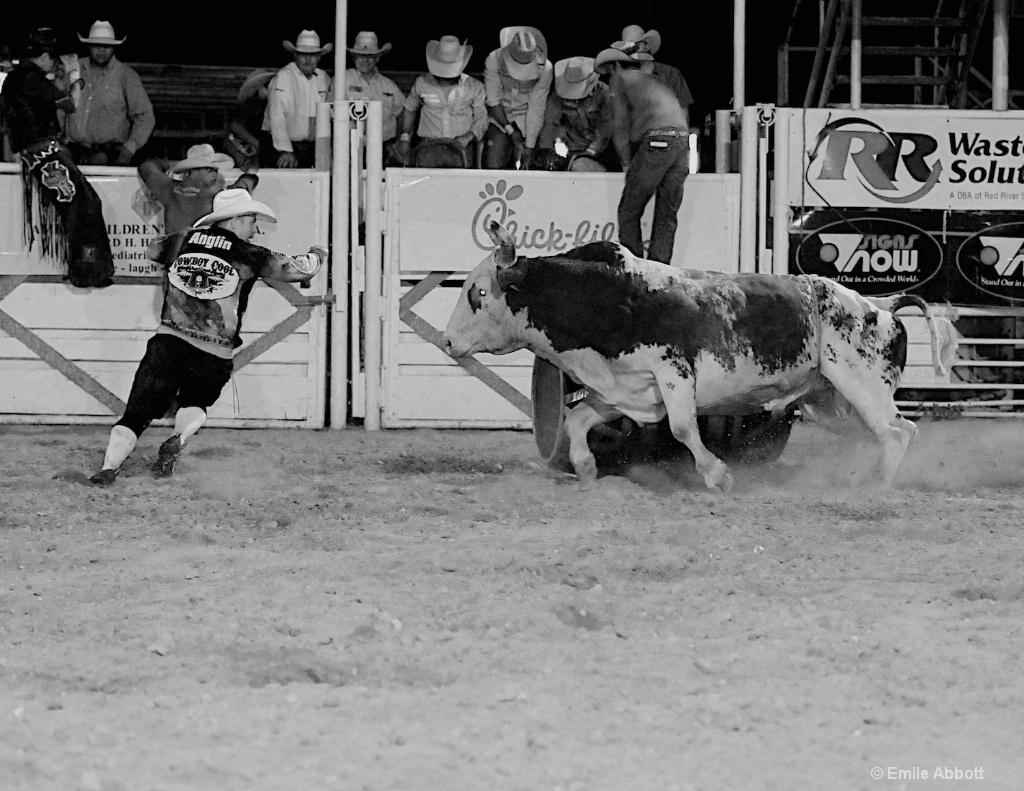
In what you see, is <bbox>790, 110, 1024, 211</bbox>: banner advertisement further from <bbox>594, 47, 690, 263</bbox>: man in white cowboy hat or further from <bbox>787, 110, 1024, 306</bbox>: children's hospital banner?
<bbox>594, 47, 690, 263</bbox>: man in white cowboy hat

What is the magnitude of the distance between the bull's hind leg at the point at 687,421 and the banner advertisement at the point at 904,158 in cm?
328

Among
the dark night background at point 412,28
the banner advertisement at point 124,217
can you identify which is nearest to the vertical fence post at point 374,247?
the banner advertisement at point 124,217

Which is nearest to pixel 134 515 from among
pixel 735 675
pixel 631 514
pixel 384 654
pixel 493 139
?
pixel 631 514

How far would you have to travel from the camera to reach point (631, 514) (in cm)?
605

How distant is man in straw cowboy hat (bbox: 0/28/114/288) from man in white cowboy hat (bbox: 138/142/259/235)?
395 mm

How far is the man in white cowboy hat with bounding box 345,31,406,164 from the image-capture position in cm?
993

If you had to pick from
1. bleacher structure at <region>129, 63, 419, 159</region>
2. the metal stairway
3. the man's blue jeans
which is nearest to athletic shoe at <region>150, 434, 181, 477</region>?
the man's blue jeans

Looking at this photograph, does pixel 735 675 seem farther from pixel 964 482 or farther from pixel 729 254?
pixel 729 254

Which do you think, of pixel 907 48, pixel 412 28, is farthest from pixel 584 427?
pixel 412 28

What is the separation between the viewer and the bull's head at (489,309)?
6.85m

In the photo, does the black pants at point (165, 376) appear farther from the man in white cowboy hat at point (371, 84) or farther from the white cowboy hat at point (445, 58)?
the white cowboy hat at point (445, 58)

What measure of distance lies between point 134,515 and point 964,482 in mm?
3935

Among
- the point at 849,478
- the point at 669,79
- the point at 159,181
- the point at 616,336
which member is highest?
the point at 669,79

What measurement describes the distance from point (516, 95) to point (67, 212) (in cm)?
299
